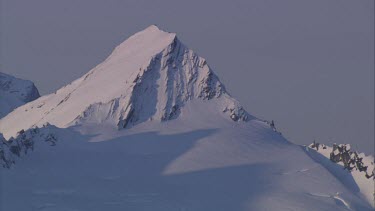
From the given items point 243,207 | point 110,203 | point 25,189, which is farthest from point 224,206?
point 25,189

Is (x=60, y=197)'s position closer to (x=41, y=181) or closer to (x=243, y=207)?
(x=41, y=181)

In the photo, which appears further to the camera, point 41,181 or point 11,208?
point 41,181

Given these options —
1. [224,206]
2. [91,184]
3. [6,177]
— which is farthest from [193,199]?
[6,177]

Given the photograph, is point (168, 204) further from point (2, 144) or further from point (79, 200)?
point (2, 144)

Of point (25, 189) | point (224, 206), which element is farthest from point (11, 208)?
point (224, 206)

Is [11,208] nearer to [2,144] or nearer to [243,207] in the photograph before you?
[2,144]

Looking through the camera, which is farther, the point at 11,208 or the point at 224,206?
the point at 224,206

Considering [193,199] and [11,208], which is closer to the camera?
[11,208]
